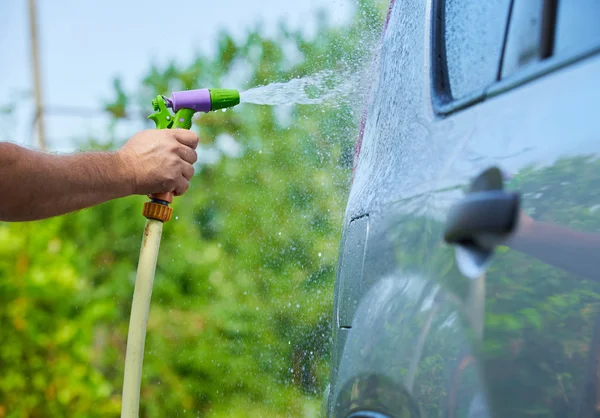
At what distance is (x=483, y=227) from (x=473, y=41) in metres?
0.44

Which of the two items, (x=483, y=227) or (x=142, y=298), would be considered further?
(x=142, y=298)

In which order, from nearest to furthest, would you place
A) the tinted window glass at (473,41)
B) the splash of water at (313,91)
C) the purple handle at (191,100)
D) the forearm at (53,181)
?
1. the tinted window glass at (473,41)
2. the forearm at (53,181)
3. the purple handle at (191,100)
4. the splash of water at (313,91)

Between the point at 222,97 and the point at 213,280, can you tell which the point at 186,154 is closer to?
the point at 222,97

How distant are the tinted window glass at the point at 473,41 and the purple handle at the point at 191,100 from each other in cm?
82

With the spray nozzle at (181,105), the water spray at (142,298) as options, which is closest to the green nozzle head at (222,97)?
the spray nozzle at (181,105)

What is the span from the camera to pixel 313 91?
3336 mm

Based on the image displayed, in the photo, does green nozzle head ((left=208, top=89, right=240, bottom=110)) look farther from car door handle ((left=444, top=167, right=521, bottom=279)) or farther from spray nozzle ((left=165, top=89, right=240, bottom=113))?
car door handle ((left=444, top=167, right=521, bottom=279))

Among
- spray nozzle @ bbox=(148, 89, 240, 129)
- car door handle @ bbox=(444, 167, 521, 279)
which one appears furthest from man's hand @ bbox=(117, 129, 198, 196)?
car door handle @ bbox=(444, 167, 521, 279)

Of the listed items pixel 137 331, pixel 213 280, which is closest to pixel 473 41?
pixel 137 331

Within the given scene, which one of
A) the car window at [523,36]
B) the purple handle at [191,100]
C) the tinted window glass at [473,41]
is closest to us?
the car window at [523,36]

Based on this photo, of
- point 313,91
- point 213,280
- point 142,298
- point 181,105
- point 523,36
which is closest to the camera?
point 523,36

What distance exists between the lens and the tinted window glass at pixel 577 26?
1081 mm

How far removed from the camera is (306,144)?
3846 mm

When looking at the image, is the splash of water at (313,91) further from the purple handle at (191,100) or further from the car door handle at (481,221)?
the car door handle at (481,221)
